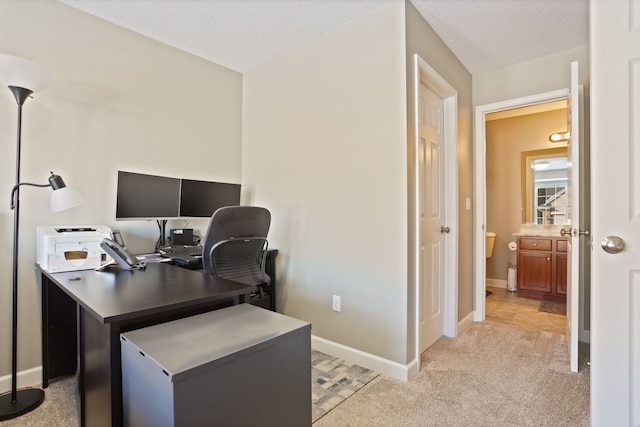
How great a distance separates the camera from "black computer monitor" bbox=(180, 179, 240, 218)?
8.74 feet

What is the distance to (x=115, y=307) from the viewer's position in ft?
3.59

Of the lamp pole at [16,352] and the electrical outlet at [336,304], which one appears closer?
the lamp pole at [16,352]

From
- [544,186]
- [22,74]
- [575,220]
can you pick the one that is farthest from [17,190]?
[544,186]

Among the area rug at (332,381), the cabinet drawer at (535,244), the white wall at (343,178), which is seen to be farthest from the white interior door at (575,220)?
the cabinet drawer at (535,244)

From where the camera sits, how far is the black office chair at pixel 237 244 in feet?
6.66

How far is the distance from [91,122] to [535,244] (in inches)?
187

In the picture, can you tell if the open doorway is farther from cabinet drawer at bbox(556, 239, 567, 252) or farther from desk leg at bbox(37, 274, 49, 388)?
desk leg at bbox(37, 274, 49, 388)

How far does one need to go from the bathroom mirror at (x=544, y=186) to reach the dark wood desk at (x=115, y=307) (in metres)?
4.60

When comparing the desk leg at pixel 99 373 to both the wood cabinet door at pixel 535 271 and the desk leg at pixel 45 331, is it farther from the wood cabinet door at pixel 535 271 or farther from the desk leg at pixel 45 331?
the wood cabinet door at pixel 535 271

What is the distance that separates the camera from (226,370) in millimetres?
923

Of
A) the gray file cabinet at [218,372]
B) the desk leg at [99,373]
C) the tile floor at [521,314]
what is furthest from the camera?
the tile floor at [521,314]
